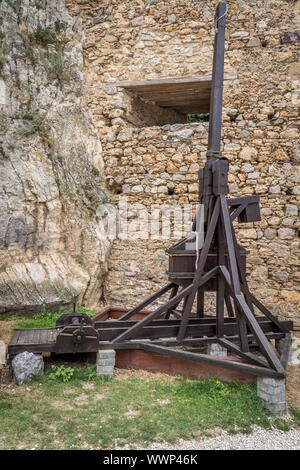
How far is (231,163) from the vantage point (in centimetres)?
667

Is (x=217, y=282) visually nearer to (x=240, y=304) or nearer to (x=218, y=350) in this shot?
(x=240, y=304)

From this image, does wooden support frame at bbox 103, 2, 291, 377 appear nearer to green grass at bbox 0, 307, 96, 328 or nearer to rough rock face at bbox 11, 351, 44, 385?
rough rock face at bbox 11, 351, 44, 385

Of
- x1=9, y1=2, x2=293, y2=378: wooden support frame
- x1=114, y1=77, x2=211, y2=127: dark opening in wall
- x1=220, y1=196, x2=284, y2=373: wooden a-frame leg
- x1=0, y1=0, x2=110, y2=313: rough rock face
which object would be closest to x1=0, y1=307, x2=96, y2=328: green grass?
x1=0, y1=0, x2=110, y2=313: rough rock face

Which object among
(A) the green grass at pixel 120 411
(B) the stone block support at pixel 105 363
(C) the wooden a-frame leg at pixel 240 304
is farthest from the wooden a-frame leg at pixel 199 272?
(B) the stone block support at pixel 105 363

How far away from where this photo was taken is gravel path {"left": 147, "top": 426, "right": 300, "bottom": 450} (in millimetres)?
2920

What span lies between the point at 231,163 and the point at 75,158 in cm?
273

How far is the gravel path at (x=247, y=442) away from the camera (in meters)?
2.92

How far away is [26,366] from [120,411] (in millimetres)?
1156

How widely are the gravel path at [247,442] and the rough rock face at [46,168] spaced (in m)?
3.63

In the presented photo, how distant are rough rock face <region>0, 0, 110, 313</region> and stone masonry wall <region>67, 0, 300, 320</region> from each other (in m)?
0.33

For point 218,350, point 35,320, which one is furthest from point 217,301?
point 35,320

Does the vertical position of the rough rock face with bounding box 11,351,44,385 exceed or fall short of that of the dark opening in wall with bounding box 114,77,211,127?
it falls short

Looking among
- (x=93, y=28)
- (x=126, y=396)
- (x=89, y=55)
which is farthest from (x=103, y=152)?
(x=126, y=396)

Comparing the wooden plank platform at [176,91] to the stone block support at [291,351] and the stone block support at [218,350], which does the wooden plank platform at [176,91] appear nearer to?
the stone block support at [291,351]
